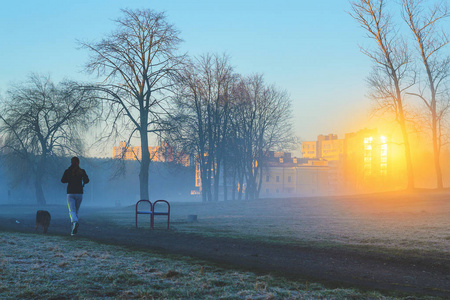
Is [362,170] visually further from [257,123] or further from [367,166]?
[257,123]

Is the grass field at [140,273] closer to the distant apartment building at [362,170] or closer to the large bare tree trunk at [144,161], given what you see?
the large bare tree trunk at [144,161]

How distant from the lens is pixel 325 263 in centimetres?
1047

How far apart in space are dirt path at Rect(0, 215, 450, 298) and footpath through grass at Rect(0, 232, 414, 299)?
85 cm

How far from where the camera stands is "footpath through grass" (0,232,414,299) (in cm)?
683

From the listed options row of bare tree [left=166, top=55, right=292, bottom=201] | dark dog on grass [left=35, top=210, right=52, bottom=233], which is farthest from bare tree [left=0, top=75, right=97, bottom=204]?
A: dark dog on grass [left=35, top=210, right=52, bottom=233]

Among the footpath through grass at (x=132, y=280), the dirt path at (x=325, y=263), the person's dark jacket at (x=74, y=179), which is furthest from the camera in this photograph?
the person's dark jacket at (x=74, y=179)

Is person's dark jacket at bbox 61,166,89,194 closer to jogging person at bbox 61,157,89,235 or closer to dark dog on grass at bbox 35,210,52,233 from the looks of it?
jogging person at bbox 61,157,89,235

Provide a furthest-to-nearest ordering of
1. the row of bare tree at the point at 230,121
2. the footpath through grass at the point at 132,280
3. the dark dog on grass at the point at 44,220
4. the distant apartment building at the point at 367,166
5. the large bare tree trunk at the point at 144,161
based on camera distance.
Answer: the distant apartment building at the point at 367,166, the row of bare tree at the point at 230,121, the large bare tree trunk at the point at 144,161, the dark dog on grass at the point at 44,220, the footpath through grass at the point at 132,280

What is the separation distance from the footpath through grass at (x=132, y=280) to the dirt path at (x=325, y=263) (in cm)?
85

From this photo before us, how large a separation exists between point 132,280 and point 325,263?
4.51 metres

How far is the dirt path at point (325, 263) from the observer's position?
27.5ft

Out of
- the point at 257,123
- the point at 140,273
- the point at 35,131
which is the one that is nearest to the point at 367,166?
the point at 257,123

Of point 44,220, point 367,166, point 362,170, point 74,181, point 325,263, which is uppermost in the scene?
point 367,166

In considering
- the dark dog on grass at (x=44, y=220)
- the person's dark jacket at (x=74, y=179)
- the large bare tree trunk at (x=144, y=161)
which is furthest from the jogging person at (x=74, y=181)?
the large bare tree trunk at (x=144, y=161)
